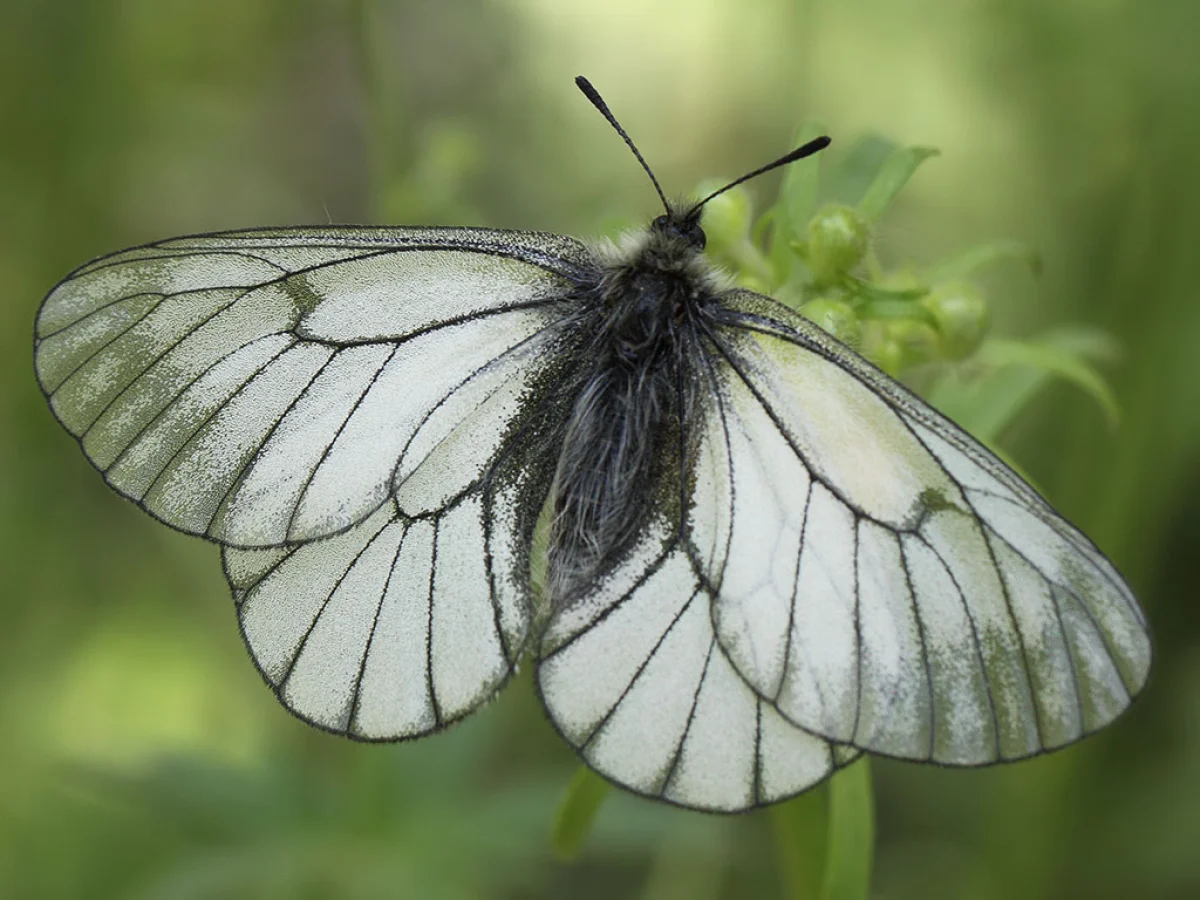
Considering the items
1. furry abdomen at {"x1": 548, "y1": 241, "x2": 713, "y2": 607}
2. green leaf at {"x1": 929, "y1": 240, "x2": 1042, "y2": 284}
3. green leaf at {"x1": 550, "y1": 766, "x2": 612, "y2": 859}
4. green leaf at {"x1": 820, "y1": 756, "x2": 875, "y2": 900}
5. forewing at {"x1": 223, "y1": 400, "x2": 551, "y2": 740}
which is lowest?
green leaf at {"x1": 820, "y1": 756, "x2": 875, "y2": 900}

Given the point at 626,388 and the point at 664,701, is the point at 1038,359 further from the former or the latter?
the point at 664,701

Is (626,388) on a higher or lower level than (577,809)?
higher

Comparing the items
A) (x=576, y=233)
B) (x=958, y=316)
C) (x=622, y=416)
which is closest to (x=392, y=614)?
(x=622, y=416)

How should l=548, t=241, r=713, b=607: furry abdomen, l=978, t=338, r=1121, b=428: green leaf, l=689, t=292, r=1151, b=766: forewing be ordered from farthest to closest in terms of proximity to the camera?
l=978, t=338, r=1121, b=428: green leaf < l=548, t=241, r=713, b=607: furry abdomen < l=689, t=292, r=1151, b=766: forewing

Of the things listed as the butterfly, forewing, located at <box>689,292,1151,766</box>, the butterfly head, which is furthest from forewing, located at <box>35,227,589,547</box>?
forewing, located at <box>689,292,1151,766</box>

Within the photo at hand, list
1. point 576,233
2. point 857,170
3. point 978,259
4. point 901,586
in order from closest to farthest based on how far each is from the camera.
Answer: point 901,586 → point 978,259 → point 857,170 → point 576,233

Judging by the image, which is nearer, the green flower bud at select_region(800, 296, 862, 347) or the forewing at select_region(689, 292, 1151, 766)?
the forewing at select_region(689, 292, 1151, 766)

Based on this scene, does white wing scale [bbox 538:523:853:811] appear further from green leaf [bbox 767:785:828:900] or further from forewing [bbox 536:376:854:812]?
green leaf [bbox 767:785:828:900]
